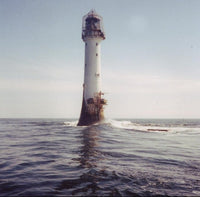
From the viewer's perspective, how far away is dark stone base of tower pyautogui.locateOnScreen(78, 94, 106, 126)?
32594 mm

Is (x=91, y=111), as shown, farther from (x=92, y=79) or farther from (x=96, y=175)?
(x=96, y=175)

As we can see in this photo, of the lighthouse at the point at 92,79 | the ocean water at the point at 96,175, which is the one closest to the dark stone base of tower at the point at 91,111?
the lighthouse at the point at 92,79

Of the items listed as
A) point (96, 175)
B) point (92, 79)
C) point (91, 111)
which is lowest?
point (96, 175)

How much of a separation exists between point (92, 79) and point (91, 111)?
18.3 feet

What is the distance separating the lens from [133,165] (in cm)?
778

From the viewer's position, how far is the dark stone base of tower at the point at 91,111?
32.6 m

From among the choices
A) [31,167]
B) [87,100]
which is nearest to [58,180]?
[31,167]

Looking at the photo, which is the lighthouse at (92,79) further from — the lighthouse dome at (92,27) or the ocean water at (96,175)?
the ocean water at (96,175)

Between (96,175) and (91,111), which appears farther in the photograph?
(91,111)

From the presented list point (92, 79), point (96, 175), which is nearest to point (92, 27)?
point (92, 79)

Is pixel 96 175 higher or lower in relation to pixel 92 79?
lower

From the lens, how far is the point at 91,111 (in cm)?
3291

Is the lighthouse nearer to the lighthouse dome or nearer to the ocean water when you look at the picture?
the lighthouse dome

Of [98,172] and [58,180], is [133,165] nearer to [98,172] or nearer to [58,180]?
[98,172]
